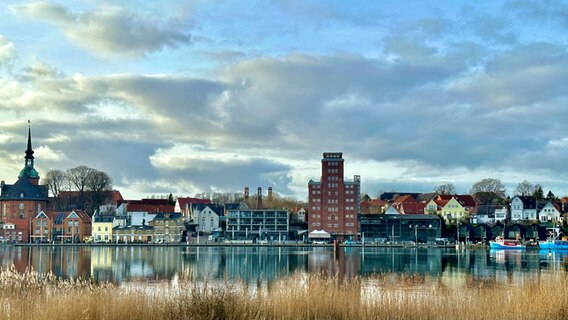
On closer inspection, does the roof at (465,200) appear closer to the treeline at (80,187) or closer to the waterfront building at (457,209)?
the waterfront building at (457,209)

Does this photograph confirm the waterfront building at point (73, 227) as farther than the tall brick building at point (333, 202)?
Yes

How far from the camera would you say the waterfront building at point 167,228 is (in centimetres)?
14888

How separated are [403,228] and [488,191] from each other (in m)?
45.0

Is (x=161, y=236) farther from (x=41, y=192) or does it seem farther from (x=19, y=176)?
(x=19, y=176)

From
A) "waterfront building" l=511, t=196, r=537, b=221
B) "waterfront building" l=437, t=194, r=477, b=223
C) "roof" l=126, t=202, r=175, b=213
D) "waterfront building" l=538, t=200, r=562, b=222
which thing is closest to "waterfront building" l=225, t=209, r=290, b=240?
"roof" l=126, t=202, r=175, b=213

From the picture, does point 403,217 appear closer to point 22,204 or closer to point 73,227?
point 73,227

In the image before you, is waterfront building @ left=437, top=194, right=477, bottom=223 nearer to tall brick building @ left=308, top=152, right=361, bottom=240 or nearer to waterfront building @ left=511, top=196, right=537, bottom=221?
waterfront building @ left=511, top=196, right=537, bottom=221

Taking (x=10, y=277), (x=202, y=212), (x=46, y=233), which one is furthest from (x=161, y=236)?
(x=10, y=277)

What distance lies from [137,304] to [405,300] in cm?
777

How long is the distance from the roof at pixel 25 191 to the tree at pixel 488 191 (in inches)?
4334

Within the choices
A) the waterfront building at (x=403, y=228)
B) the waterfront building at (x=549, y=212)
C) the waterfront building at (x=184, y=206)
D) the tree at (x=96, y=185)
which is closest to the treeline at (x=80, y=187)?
the tree at (x=96, y=185)

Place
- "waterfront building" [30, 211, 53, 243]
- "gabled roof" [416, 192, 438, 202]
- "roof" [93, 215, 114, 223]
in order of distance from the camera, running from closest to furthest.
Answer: "waterfront building" [30, 211, 53, 243] < "roof" [93, 215, 114, 223] < "gabled roof" [416, 192, 438, 202]

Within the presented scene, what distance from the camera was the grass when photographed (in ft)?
54.6

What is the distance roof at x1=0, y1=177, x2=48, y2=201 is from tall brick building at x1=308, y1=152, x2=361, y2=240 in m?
63.3
